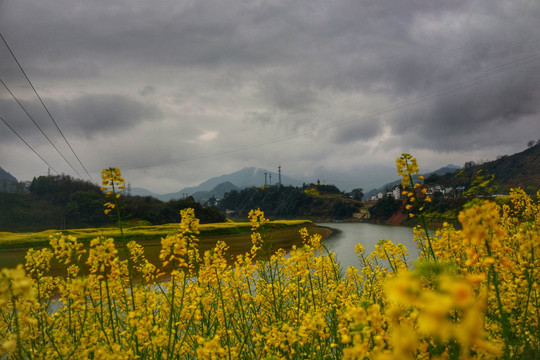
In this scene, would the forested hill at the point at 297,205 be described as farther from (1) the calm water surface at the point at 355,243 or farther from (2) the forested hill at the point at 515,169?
(1) the calm water surface at the point at 355,243

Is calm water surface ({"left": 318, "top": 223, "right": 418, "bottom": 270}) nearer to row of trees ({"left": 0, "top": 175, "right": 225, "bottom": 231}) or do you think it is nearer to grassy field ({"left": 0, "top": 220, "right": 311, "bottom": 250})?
grassy field ({"left": 0, "top": 220, "right": 311, "bottom": 250})

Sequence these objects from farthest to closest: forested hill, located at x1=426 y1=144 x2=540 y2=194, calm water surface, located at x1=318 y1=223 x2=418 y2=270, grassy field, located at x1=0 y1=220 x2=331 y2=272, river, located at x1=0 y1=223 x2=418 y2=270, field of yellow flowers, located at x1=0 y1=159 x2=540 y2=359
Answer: forested hill, located at x1=426 y1=144 x2=540 y2=194, grassy field, located at x1=0 y1=220 x2=331 y2=272, calm water surface, located at x1=318 y1=223 x2=418 y2=270, river, located at x1=0 y1=223 x2=418 y2=270, field of yellow flowers, located at x1=0 y1=159 x2=540 y2=359

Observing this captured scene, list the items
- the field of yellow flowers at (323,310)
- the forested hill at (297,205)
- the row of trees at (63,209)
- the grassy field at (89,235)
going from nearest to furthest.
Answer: the field of yellow flowers at (323,310) → the grassy field at (89,235) → the row of trees at (63,209) → the forested hill at (297,205)

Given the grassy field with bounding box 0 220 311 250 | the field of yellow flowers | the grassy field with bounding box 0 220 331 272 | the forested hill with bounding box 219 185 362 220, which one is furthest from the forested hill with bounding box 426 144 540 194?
the field of yellow flowers

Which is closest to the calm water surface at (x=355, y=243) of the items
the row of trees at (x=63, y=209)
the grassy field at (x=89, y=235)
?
the grassy field at (x=89, y=235)

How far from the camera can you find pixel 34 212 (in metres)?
50.1

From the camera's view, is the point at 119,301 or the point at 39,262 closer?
the point at 39,262

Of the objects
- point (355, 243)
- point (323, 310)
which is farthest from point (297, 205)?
point (323, 310)

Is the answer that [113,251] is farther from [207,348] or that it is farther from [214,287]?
[214,287]

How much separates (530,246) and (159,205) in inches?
2452

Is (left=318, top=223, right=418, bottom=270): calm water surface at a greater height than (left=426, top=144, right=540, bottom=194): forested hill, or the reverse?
(left=426, top=144, right=540, bottom=194): forested hill

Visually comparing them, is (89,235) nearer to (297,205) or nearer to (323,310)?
(323,310)

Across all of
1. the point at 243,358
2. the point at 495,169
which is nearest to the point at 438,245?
the point at 243,358

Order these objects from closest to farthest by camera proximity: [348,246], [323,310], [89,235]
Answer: [323,310], [89,235], [348,246]
